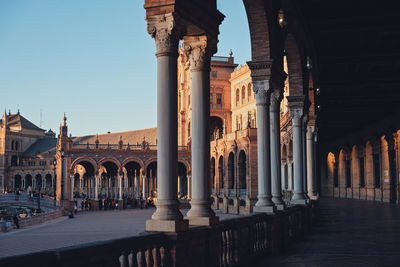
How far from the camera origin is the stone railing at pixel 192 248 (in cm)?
440

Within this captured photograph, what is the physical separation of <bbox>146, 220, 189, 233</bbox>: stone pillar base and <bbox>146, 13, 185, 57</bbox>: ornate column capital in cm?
239

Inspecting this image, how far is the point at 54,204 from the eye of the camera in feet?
192

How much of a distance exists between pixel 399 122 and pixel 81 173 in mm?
92077

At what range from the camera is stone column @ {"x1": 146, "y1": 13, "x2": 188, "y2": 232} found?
6863 millimetres

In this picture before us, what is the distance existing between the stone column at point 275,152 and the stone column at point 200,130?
469cm

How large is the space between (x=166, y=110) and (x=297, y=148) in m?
10.7

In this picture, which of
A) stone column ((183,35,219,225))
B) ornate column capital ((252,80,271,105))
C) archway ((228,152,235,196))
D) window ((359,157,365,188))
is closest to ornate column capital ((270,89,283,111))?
ornate column capital ((252,80,271,105))

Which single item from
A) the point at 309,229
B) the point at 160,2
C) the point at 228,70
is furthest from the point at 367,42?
the point at 228,70

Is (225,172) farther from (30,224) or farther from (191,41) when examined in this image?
(191,41)

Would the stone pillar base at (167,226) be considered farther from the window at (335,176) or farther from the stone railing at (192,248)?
the window at (335,176)

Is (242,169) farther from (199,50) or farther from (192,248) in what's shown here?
(192,248)

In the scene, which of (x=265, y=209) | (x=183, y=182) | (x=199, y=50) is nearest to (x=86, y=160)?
(x=183, y=182)

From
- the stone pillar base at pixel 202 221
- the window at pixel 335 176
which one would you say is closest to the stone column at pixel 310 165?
the stone pillar base at pixel 202 221

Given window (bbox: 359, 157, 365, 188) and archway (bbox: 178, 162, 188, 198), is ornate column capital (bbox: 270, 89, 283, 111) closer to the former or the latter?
window (bbox: 359, 157, 365, 188)
